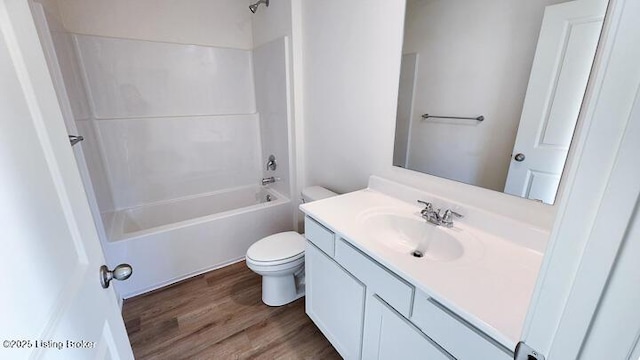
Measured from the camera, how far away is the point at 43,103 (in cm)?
57

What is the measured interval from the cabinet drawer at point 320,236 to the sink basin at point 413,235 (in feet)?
0.58

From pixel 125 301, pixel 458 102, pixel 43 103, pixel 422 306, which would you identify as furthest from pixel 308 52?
pixel 125 301

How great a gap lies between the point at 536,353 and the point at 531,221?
80cm

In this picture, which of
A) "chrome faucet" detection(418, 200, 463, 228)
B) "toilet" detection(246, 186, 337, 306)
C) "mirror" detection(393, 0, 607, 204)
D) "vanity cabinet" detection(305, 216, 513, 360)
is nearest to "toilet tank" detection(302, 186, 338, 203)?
"toilet" detection(246, 186, 337, 306)

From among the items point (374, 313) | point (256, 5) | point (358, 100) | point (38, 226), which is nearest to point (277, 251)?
point (374, 313)

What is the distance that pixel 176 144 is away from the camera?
2.51 metres

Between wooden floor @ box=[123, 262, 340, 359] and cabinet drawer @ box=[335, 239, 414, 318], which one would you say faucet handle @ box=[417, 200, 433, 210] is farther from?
wooden floor @ box=[123, 262, 340, 359]

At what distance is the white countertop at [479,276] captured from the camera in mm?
677

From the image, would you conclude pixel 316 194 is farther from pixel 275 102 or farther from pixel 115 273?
pixel 115 273

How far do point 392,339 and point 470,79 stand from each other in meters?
1.14

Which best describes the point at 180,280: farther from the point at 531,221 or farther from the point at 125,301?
the point at 531,221

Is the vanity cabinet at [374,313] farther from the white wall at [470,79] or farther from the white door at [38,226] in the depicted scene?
the white door at [38,226]

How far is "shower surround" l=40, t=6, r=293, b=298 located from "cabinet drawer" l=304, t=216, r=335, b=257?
3.32 ft

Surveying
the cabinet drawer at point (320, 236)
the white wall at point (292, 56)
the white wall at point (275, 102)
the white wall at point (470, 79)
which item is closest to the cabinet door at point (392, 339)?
the cabinet drawer at point (320, 236)
